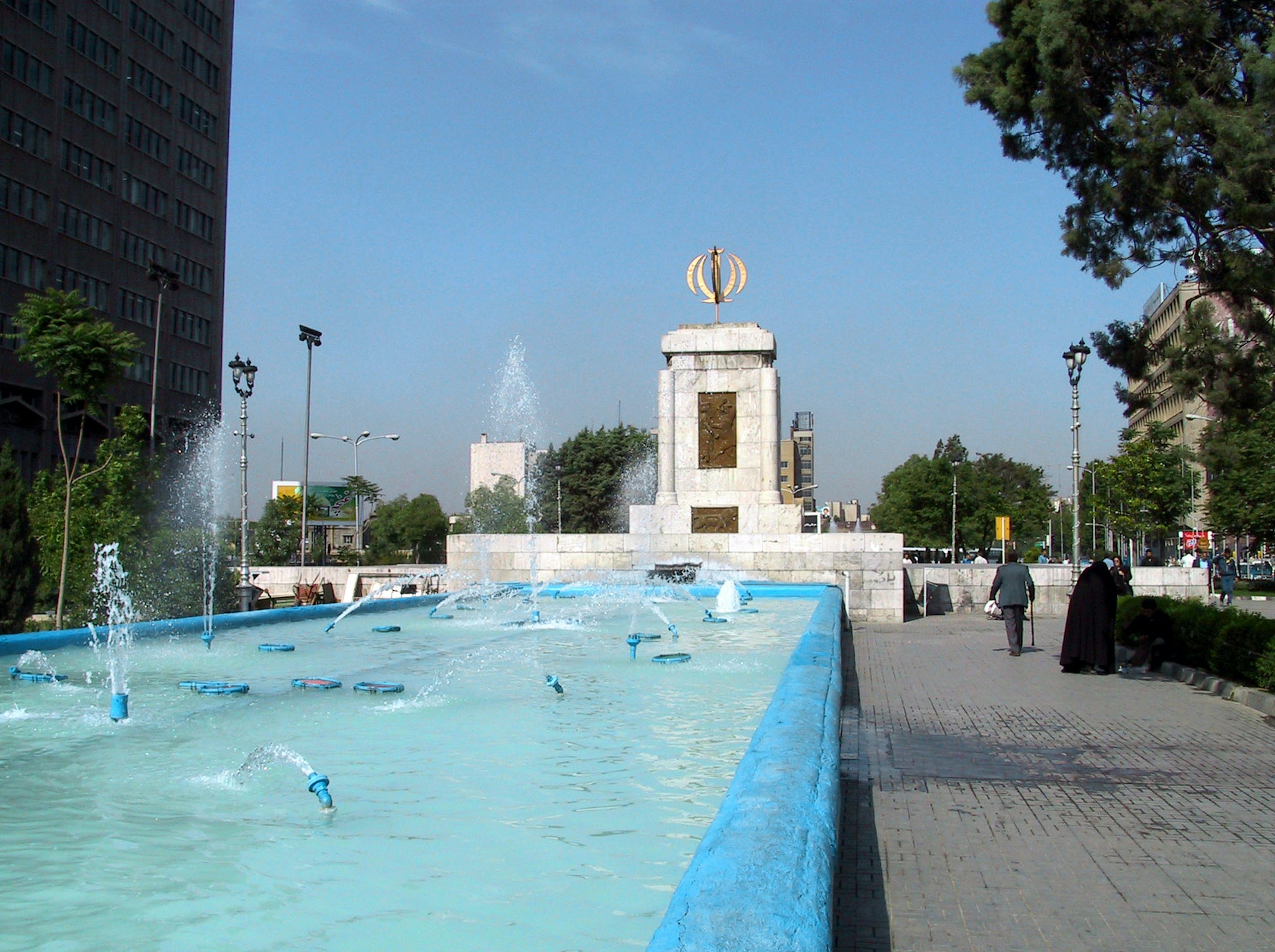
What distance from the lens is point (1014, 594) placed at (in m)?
15.3

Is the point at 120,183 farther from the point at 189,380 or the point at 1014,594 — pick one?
the point at 1014,594

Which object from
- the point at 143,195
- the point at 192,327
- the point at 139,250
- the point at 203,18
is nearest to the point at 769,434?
the point at 139,250

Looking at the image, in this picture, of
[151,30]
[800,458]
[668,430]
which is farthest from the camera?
[800,458]

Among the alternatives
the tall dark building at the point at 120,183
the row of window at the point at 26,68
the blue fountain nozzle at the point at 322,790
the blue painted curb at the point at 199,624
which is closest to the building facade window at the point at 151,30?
the tall dark building at the point at 120,183

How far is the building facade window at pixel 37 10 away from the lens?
47.5 metres

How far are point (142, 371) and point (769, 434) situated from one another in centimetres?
4271

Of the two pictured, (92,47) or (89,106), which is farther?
(89,106)

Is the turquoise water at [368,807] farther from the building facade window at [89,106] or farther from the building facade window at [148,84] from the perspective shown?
the building facade window at [148,84]

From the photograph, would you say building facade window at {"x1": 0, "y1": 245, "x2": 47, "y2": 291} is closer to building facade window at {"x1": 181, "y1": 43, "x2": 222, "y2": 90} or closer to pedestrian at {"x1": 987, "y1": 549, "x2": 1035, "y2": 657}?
building facade window at {"x1": 181, "y1": 43, "x2": 222, "y2": 90}

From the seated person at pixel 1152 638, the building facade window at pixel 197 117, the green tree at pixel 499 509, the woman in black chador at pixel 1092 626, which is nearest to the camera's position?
the woman in black chador at pixel 1092 626

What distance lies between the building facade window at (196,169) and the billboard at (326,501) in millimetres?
19908

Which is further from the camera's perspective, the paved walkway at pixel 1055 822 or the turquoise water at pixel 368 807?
the paved walkway at pixel 1055 822

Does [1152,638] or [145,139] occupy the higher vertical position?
[145,139]

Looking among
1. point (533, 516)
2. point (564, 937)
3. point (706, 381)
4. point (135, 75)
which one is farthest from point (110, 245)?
point (564, 937)
